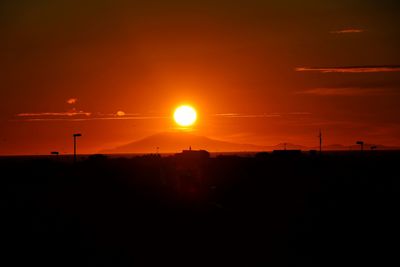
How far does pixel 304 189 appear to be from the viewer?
50.6 m

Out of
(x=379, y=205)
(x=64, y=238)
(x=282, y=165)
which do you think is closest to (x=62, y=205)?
(x=64, y=238)

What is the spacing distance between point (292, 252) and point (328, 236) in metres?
3.83

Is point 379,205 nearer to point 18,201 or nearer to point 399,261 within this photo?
point 399,261

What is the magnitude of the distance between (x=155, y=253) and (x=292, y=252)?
500 cm

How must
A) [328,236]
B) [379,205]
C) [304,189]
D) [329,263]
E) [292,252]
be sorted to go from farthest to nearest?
[304,189] < [379,205] < [328,236] < [292,252] < [329,263]

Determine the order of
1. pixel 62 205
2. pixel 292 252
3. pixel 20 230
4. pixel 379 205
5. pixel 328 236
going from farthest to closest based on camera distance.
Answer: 1. pixel 62 205
2. pixel 379 205
3. pixel 20 230
4. pixel 328 236
5. pixel 292 252

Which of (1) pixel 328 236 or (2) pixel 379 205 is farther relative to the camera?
(2) pixel 379 205

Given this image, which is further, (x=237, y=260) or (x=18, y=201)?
(x=18, y=201)

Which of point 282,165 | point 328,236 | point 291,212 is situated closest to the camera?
point 328,236

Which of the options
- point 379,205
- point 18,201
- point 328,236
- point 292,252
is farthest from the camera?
point 18,201

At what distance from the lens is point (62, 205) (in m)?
39.8

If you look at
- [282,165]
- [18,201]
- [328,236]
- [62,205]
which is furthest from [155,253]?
[282,165]

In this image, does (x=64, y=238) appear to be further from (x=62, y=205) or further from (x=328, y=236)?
(x=62, y=205)

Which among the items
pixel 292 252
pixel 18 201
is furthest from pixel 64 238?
pixel 18 201
